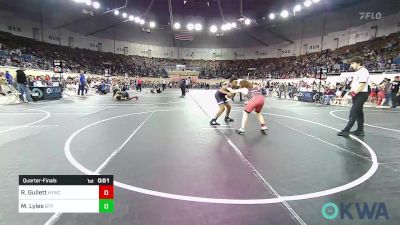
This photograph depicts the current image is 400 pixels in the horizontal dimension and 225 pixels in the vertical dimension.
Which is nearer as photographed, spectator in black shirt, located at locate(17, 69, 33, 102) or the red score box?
the red score box

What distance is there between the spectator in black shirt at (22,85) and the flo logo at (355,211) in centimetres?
1528

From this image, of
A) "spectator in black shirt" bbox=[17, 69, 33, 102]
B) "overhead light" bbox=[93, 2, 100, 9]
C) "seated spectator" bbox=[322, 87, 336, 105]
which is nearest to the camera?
"spectator in black shirt" bbox=[17, 69, 33, 102]

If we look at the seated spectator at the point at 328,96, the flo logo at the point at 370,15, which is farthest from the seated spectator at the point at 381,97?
the flo logo at the point at 370,15

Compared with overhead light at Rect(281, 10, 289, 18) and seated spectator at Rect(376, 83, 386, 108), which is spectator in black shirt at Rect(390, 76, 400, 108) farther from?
overhead light at Rect(281, 10, 289, 18)

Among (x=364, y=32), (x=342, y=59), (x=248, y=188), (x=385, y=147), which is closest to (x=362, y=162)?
(x=385, y=147)

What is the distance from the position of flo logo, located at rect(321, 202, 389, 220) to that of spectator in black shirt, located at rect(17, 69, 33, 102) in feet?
50.1

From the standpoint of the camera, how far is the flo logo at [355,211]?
269 centimetres

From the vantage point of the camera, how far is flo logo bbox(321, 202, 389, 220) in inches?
106

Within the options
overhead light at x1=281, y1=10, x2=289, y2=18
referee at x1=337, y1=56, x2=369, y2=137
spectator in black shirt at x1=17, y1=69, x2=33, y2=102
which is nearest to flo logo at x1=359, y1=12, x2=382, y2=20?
overhead light at x1=281, y1=10, x2=289, y2=18

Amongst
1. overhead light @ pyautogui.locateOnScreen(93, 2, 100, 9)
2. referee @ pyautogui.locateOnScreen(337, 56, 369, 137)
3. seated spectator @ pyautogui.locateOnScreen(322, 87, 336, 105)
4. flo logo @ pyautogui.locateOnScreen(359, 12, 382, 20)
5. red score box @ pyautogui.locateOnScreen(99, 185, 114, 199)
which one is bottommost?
red score box @ pyautogui.locateOnScreen(99, 185, 114, 199)

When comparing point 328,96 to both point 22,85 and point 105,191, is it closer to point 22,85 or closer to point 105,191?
point 22,85

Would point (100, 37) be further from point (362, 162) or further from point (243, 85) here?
point (362, 162)
